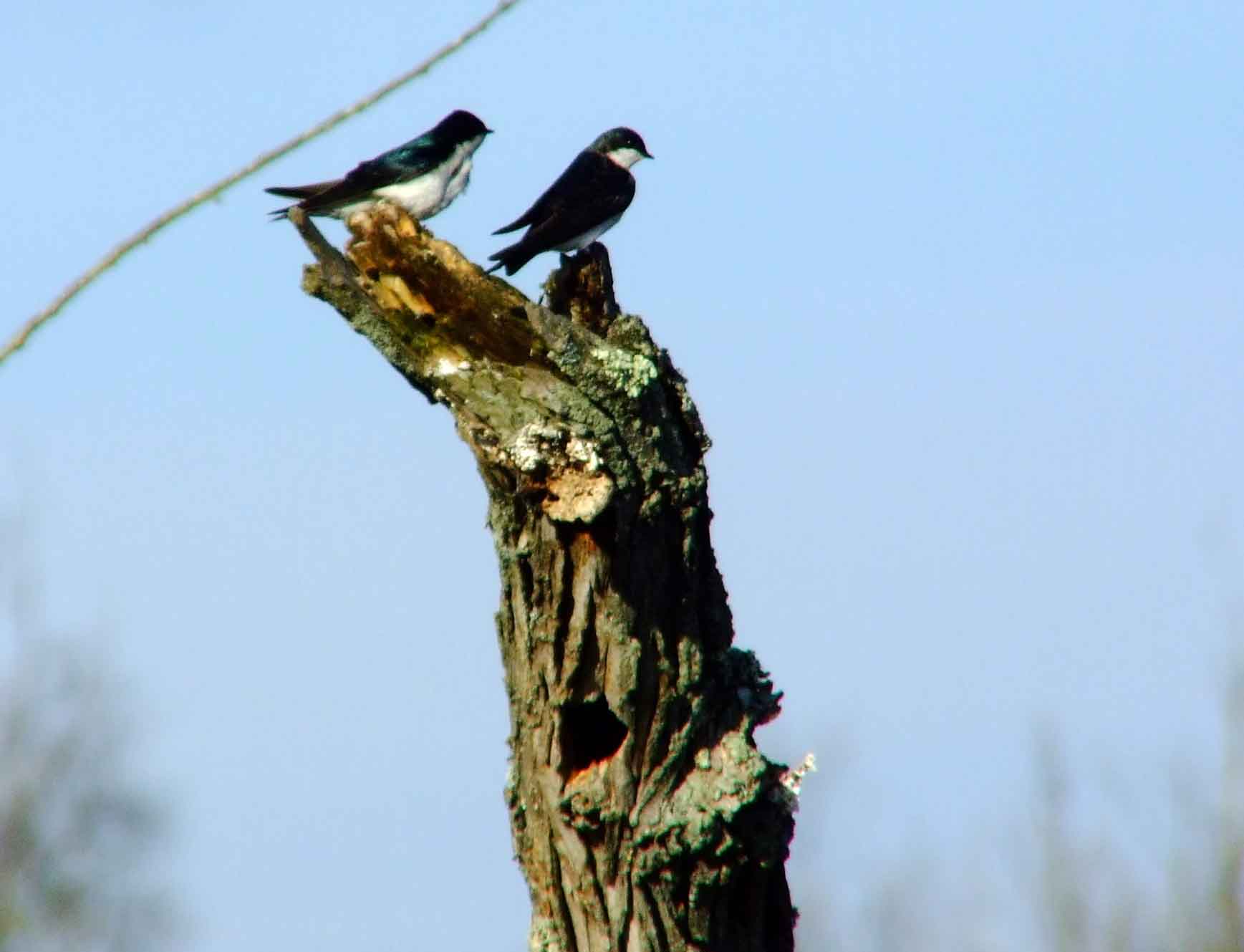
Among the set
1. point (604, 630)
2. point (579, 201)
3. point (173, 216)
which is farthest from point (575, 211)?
point (173, 216)

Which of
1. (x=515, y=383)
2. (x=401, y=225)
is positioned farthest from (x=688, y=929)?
(x=401, y=225)

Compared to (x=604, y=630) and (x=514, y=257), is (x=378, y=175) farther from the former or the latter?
(x=604, y=630)

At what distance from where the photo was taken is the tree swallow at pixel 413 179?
6582 mm

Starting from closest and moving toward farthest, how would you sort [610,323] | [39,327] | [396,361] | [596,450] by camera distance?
[39,327], [596,450], [396,361], [610,323]

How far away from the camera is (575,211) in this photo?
275 inches

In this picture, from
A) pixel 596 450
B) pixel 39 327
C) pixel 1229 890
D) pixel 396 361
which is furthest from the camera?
pixel 1229 890

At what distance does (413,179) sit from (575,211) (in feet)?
2.21

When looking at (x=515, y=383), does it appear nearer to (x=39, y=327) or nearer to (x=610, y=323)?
(x=610, y=323)

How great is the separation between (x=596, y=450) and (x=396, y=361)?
0.59 metres

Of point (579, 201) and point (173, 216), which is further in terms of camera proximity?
point (579, 201)

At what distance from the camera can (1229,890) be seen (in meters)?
14.4

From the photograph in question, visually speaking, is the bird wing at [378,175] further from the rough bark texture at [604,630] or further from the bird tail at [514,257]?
Answer: the rough bark texture at [604,630]

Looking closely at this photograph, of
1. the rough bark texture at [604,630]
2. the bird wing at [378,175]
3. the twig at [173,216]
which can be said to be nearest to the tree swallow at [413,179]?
the bird wing at [378,175]

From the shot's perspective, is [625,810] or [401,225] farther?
[401,225]
